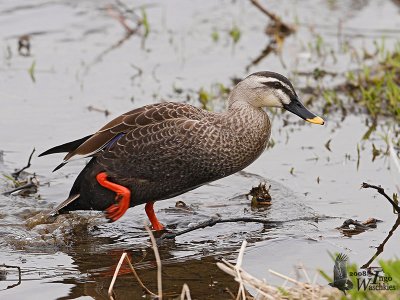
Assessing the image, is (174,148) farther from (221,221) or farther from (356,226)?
(356,226)

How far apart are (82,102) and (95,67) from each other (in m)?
1.10

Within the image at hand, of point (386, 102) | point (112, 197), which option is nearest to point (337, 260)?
point (112, 197)

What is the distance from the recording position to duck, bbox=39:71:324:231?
6.65m

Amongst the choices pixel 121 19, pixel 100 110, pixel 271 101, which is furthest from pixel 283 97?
pixel 121 19

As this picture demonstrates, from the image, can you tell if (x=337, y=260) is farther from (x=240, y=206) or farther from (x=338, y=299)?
(x=240, y=206)

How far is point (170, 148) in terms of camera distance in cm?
664

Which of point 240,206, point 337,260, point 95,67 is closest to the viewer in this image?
point 337,260

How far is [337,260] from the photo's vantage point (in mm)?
5078

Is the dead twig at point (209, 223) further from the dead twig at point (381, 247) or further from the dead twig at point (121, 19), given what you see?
the dead twig at point (121, 19)

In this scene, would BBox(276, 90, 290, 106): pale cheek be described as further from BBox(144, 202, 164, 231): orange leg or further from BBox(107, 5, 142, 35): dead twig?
BBox(107, 5, 142, 35): dead twig

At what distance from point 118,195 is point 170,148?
550 mm

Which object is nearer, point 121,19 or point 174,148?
point 174,148

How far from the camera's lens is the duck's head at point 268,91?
698 cm

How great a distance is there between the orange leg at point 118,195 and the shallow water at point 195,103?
190 mm
